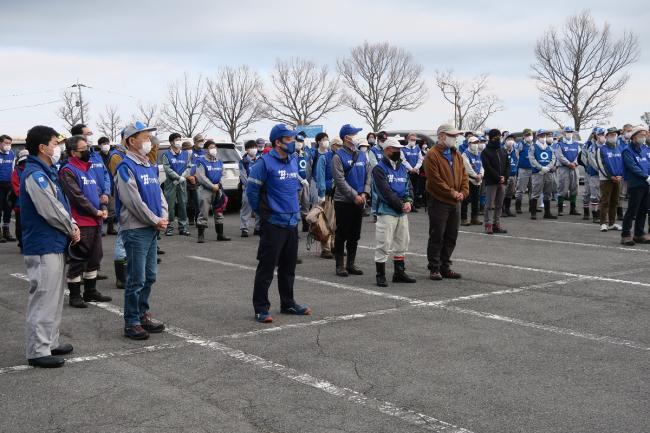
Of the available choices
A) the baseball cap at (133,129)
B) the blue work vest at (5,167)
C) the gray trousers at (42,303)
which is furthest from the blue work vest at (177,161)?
the gray trousers at (42,303)

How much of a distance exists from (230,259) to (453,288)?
4.38m

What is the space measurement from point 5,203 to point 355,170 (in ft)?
31.0

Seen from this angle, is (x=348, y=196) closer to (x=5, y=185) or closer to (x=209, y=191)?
(x=209, y=191)

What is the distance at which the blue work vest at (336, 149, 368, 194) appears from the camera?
10.4 metres

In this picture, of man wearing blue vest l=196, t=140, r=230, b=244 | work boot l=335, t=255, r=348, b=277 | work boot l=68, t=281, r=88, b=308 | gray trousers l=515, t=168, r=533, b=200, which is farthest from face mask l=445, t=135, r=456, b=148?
gray trousers l=515, t=168, r=533, b=200

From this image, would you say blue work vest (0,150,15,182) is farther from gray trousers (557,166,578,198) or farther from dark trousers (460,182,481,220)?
gray trousers (557,166,578,198)

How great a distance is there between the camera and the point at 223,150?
69.1 feet

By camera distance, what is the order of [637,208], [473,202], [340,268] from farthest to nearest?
[473,202], [637,208], [340,268]

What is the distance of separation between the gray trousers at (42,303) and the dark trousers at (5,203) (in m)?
10.9

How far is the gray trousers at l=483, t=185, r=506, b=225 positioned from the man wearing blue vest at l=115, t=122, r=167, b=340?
963 centimetres

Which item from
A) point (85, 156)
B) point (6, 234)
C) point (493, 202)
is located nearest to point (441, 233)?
point (85, 156)

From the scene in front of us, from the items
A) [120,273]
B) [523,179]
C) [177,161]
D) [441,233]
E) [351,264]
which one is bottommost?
[120,273]

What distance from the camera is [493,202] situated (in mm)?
15180

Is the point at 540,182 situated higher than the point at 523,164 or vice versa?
the point at 523,164
